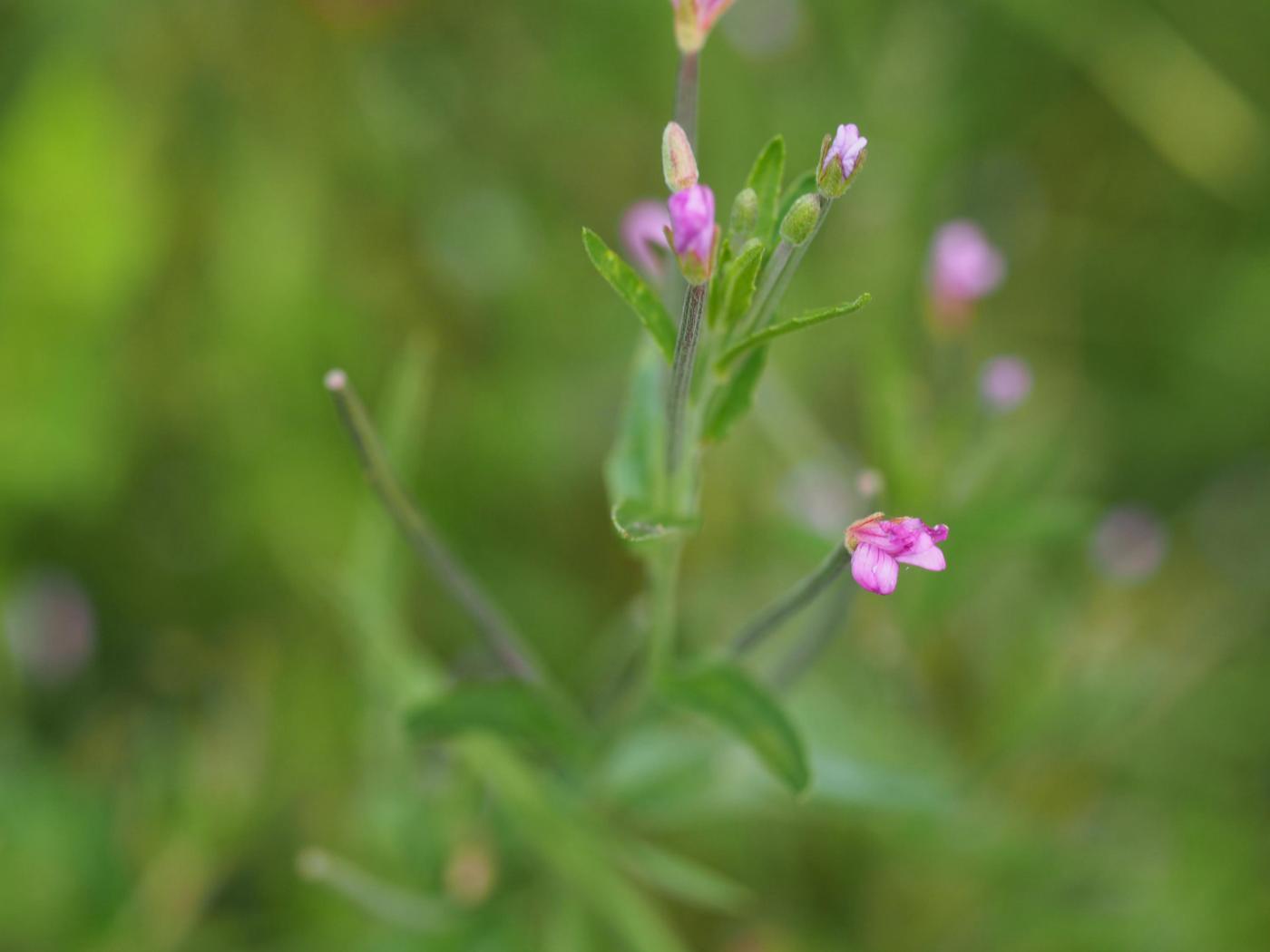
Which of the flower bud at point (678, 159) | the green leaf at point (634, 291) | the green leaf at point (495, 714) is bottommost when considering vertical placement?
the green leaf at point (495, 714)

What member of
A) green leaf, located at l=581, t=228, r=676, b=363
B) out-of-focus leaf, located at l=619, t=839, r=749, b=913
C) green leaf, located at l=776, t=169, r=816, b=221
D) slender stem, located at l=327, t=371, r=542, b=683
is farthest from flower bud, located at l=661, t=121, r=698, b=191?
out-of-focus leaf, located at l=619, t=839, r=749, b=913

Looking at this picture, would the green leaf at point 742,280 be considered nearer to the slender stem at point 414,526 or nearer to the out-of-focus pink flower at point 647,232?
the out-of-focus pink flower at point 647,232

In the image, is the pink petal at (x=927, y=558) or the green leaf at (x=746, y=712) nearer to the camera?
the pink petal at (x=927, y=558)

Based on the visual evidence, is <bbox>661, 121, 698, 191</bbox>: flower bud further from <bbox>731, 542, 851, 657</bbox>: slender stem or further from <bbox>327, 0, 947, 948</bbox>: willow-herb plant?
<bbox>731, 542, 851, 657</bbox>: slender stem

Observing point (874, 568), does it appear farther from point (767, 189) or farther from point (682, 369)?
point (767, 189)

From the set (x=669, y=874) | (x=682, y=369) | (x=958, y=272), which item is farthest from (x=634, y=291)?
(x=669, y=874)

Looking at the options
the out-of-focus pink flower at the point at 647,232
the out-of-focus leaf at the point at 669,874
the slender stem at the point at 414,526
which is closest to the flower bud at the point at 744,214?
the out-of-focus pink flower at the point at 647,232
